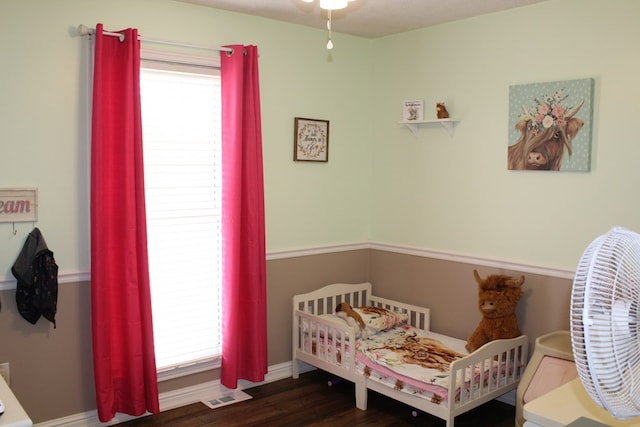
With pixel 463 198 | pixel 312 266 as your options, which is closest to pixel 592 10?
pixel 463 198

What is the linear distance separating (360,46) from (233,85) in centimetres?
127

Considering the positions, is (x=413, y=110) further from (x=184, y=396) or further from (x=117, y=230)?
(x=184, y=396)

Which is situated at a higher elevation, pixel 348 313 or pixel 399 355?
pixel 348 313

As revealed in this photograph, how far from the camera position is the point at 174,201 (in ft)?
11.4

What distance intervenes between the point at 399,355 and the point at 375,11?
7.01 ft

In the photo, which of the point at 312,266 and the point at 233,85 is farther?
the point at 312,266

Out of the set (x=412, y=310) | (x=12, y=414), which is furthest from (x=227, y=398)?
(x=12, y=414)

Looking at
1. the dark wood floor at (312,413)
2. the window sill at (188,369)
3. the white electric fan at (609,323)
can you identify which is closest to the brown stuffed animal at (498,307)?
the dark wood floor at (312,413)

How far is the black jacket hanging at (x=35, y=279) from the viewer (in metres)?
2.91

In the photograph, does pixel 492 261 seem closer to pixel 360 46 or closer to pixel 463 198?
pixel 463 198

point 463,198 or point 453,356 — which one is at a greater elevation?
point 463,198

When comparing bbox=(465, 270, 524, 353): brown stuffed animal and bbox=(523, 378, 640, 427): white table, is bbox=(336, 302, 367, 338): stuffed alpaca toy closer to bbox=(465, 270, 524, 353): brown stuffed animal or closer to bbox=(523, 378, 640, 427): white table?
bbox=(465, 270, 524, 353): brown stuffed animal

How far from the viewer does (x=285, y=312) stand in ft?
13.4

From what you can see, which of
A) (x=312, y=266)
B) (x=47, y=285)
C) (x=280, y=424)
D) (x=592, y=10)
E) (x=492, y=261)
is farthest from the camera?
(x=312, y=266)
